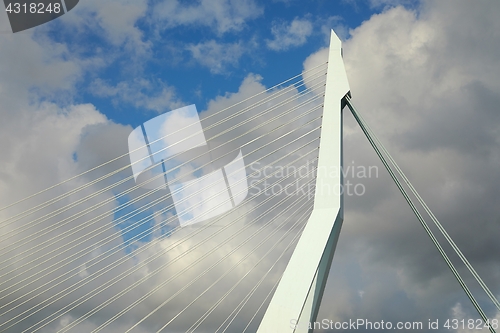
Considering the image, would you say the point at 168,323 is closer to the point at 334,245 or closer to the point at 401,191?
the point at 334,245

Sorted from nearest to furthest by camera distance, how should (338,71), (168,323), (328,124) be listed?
(168,323)
(328,124)
(338,71)

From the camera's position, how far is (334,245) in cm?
1284

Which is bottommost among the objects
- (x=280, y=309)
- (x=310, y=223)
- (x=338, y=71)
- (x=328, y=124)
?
(x=280, y=309)

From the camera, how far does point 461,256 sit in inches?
518

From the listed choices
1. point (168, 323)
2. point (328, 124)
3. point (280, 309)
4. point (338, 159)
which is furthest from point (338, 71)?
point (168, 323)

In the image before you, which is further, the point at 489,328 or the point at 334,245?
the point at 334,245

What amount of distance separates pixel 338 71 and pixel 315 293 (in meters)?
6.82

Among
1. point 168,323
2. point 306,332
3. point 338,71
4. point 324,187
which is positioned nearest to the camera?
point 168,323

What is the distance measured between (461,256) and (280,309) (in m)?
5.67

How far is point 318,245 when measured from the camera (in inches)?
470

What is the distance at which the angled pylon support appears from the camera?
11.1 metres

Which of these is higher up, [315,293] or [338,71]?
[338,71]

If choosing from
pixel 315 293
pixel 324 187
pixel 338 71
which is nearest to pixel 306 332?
pixel 315 293

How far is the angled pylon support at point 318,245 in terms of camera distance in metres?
11.1
